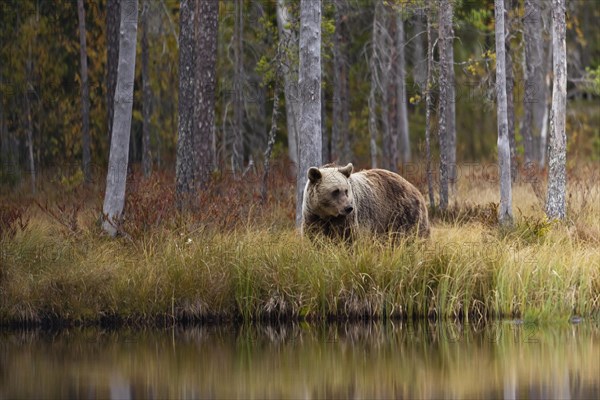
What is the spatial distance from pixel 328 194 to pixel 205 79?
25.7 feet

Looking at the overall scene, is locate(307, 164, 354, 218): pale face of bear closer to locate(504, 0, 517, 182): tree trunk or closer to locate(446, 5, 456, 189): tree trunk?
locate(446, 5, 456, 189): tree trunk

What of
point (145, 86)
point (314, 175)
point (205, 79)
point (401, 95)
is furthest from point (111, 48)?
point (314, 175)

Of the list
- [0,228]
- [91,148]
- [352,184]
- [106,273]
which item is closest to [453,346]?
[352,184]

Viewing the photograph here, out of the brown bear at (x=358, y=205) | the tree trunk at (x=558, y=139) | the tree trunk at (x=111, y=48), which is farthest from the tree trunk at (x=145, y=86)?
the brown bear at (x=358, y=205)

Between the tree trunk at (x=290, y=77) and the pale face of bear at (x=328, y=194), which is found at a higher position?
the tree trunk at (x=290, y=77)

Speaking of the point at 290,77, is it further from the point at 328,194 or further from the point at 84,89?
the point at 328,194

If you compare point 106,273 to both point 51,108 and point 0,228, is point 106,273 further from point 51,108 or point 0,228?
point 51,108

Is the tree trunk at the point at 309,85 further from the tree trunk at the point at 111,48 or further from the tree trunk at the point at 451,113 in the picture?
the tree trunk at the point at 111,48

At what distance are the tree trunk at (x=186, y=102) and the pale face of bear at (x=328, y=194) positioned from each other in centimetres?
487

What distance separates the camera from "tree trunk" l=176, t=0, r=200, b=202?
17250 mm

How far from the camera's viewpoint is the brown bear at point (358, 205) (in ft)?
40.3

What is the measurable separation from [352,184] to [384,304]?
185cm

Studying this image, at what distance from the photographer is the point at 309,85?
1429 centimetres

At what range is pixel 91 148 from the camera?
2769 cm
